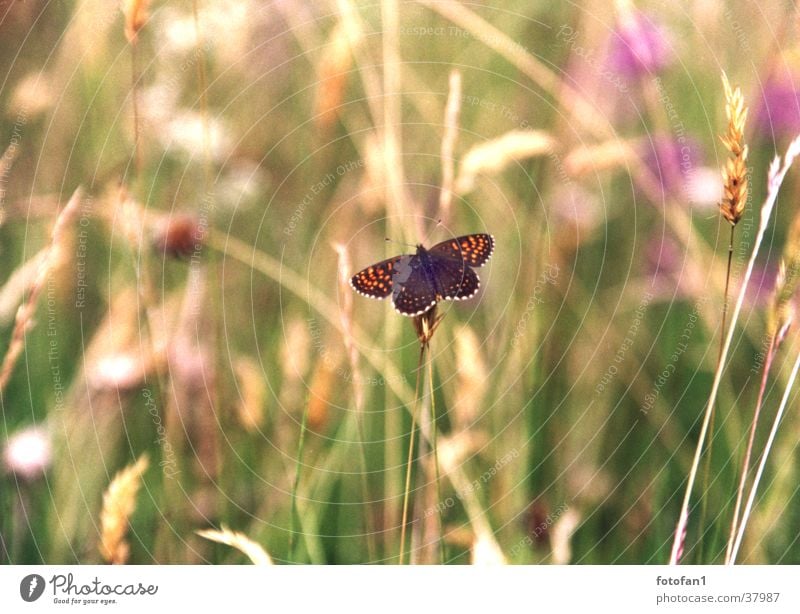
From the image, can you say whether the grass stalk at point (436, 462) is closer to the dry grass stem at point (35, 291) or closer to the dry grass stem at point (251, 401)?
the dry grass stem at point (251, 401)

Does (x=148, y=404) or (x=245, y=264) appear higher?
(x=245, y=264)

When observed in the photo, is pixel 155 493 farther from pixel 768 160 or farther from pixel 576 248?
pixel 768 160

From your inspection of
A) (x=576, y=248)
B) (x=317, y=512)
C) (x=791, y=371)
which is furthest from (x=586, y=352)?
(x=317, y=512)

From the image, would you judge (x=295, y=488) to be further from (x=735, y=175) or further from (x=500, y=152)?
(x=735, y=175)

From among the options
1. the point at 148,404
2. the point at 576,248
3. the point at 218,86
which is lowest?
the point at 148,404
